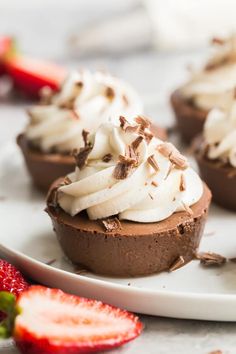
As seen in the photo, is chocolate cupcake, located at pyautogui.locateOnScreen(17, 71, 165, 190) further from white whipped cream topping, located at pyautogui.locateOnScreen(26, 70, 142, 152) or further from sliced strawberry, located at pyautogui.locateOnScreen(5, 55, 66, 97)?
sliced strawberry, located at pyautogui.locateOnScreen(5, 55, 66, 97)

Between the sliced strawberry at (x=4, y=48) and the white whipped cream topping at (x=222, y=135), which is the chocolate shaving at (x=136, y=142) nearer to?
the white whipped cream topping at (x=222, y=135)

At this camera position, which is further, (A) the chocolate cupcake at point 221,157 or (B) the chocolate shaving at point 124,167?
(A) the chocolate cupcake at point 221,157

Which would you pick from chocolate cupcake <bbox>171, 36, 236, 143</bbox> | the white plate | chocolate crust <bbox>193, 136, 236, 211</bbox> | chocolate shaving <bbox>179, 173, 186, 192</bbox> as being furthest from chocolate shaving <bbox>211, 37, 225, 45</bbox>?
chocolate shaving <bbox>179, 173, 186, 192</bbox>

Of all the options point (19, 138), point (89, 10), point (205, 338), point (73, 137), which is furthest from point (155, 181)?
point (89, 10)

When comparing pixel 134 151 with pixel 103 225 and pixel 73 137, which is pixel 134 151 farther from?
pixel 73 137

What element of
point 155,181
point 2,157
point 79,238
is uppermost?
point 155,181

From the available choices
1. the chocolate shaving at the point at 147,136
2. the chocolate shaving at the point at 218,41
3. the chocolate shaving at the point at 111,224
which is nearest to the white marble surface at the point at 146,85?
the chocolate shaving at the point at 111,224

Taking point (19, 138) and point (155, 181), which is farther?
point (19, 138)

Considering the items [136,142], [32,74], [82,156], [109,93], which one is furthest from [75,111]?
[32,74]
